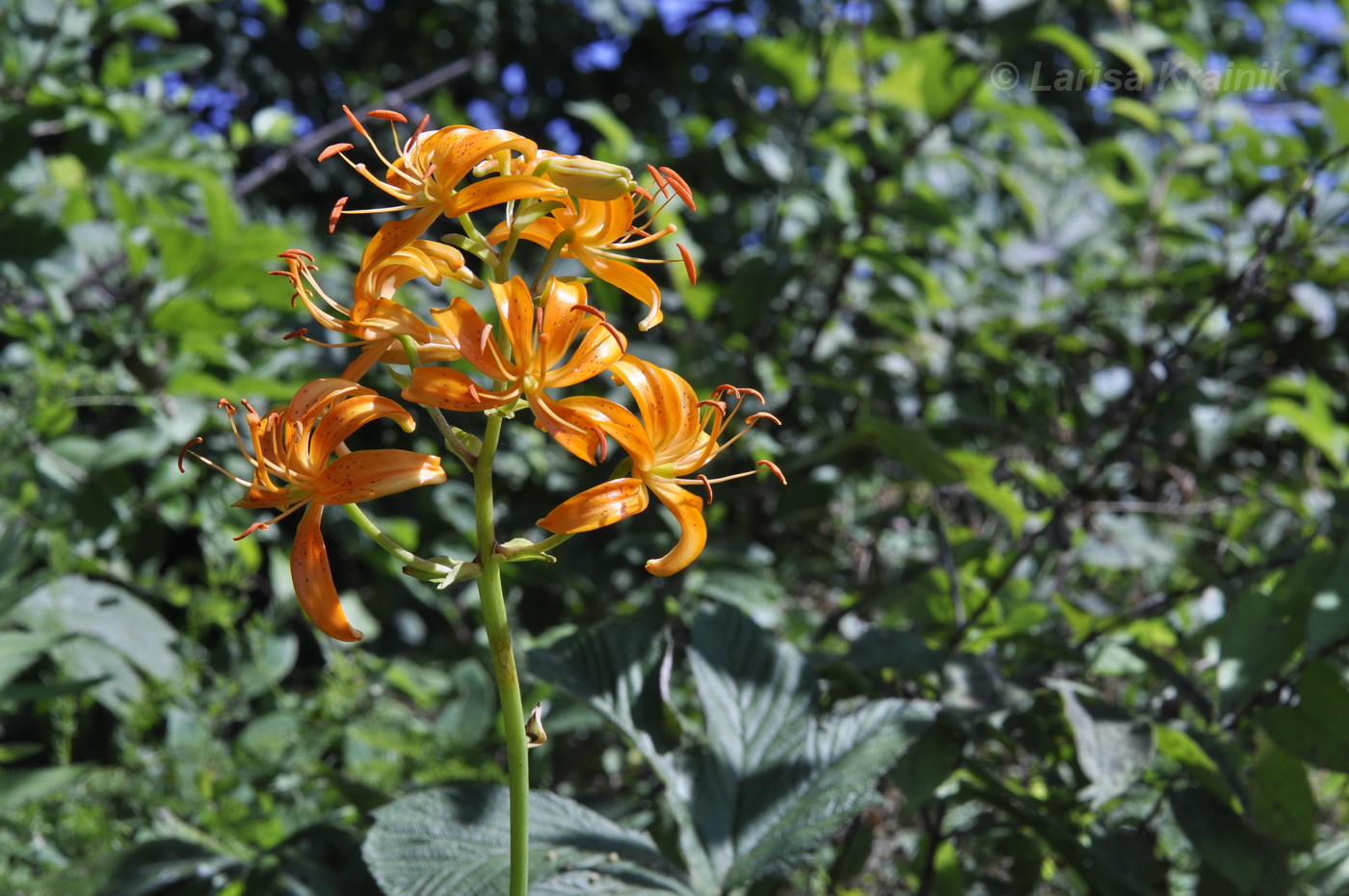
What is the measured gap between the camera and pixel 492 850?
927mm

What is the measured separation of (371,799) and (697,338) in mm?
945

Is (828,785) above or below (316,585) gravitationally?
below

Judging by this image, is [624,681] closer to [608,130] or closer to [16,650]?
[16,650]

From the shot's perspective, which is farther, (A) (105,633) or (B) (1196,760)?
(A) (105,633)

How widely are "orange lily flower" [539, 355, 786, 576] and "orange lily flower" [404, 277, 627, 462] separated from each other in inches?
0.7

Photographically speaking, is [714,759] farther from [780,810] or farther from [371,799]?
[371,799]

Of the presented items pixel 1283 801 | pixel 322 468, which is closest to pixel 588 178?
pixel 322 468

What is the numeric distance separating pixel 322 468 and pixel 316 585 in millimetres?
86

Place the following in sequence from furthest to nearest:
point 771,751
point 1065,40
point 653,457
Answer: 1. point 1065,40
2. point 771,751
3. point 653,457

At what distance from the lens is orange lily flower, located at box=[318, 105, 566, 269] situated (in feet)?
2.35

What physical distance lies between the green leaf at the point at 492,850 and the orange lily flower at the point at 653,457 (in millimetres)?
360

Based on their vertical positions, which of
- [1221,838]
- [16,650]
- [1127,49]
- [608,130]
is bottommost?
[1221,838]

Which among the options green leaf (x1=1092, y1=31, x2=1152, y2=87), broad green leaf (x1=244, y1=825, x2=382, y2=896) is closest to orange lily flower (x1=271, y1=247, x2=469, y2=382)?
broad green leaf (x1=244, y1=825, x2=382, y2=896)

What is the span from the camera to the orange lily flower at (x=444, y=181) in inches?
28.2
